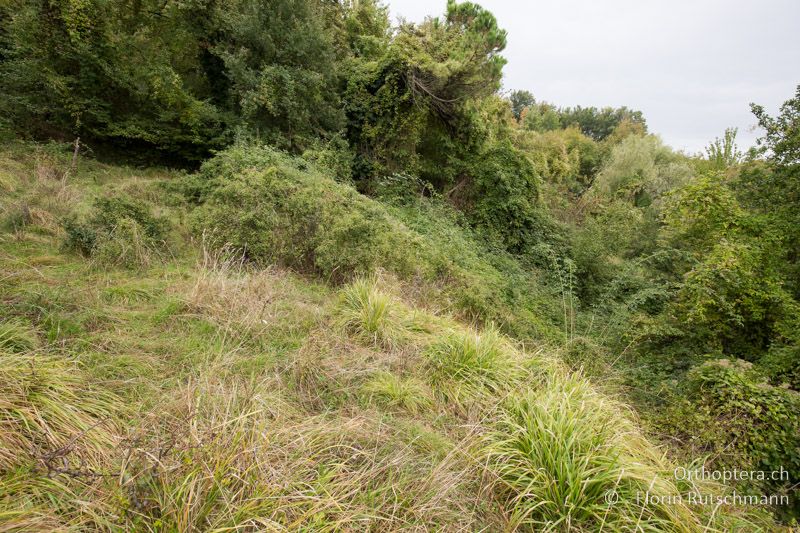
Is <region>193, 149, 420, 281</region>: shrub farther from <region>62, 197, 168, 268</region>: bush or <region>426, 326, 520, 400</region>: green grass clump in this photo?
<region>426, 326, 520, 400</region>: green grass clump

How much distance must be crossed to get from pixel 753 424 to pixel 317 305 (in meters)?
3.97

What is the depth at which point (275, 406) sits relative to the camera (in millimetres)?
2406

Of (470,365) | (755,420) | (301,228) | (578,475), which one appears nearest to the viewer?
(578,475)

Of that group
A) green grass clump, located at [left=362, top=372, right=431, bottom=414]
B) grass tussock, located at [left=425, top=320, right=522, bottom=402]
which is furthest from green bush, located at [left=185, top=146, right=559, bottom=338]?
green grass clump, located at [left=362, top=372, right=431, bottom=414]

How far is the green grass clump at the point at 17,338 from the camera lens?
2465mm

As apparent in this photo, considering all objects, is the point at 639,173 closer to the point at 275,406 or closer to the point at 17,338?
the point at 275,406

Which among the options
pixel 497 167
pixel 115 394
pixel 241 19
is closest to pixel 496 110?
pixel 497 167

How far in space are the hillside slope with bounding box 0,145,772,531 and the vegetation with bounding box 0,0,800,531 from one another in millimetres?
20

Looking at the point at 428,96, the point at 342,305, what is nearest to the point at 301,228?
the point at 342,305

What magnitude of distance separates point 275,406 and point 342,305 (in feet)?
5.73

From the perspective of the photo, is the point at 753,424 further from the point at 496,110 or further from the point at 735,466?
the point at 496,110

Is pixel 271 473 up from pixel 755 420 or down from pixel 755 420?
down

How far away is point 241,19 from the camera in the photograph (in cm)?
902

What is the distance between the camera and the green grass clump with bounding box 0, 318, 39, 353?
2465 mm
